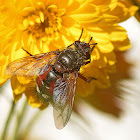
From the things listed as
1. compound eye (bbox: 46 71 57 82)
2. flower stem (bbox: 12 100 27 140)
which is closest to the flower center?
compound eye (bbox: 46 71 57 82)

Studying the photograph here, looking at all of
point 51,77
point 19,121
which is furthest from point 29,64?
point 19,121

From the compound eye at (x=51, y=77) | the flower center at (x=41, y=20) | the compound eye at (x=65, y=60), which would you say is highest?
the flower center at (x=41, y=20)

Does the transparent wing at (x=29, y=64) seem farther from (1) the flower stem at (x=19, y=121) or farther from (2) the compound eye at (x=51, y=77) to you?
(1) the flower stem at (x=19, y=121)

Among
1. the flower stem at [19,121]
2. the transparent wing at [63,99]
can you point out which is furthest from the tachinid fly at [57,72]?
the flower stem at [19,121]

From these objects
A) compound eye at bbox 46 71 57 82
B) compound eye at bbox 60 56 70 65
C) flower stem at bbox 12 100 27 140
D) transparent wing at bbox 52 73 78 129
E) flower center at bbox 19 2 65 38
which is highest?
flower center at bbox 19 2 65 38

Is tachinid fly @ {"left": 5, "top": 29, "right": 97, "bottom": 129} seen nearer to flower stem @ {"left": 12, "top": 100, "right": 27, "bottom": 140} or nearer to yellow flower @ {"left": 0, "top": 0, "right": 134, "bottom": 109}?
yellow flower @ {"left": 0, "top": 0, "right": 134, "bottom": 109}

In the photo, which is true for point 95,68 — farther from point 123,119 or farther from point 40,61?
point 123,119

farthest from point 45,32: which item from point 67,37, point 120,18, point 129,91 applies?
point 129,91
